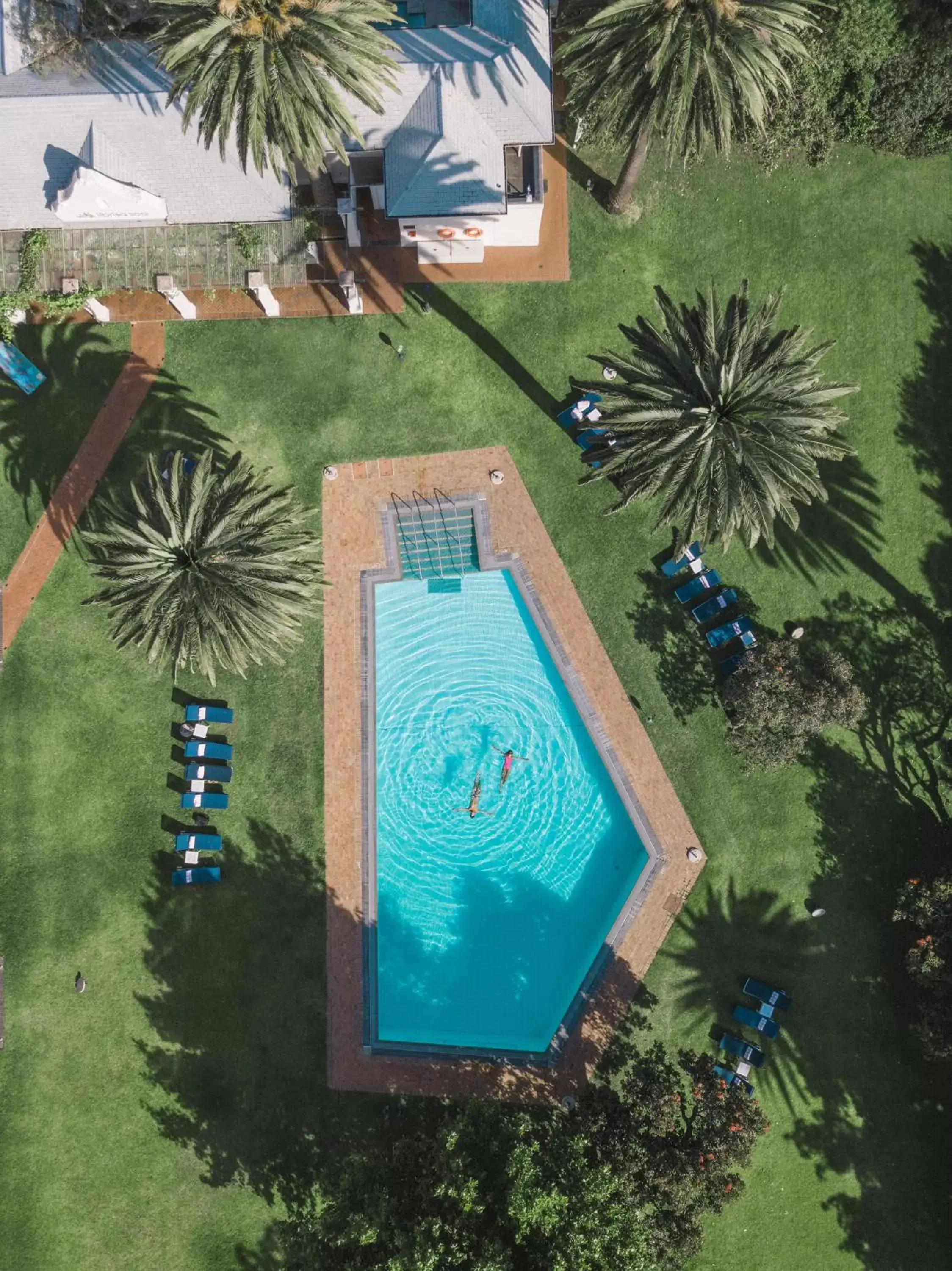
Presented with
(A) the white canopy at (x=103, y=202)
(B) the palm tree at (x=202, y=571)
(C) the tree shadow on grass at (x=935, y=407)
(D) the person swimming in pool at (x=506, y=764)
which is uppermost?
(A) the white canopy at (x=103, y=202)

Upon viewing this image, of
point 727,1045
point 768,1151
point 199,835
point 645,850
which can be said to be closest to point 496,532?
point 645,850

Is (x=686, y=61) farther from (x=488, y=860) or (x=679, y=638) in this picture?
(x=488, y=860)

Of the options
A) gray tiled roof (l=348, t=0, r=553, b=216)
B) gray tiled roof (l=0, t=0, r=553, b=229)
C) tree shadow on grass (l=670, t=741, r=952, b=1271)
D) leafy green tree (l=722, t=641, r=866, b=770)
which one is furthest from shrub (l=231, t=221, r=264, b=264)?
tree shadow on grass (l=670, t=741, r=952, b=1271)

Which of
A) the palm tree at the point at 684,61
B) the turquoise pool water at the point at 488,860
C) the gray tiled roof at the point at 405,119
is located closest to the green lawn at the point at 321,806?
the turquoise pool water at the point at 488,860

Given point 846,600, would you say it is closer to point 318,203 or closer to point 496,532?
point 496,532

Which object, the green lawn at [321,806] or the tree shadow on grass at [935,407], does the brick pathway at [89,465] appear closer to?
the green lawn at [321,806]

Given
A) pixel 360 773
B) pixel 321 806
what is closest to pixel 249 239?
pixel 360 773
